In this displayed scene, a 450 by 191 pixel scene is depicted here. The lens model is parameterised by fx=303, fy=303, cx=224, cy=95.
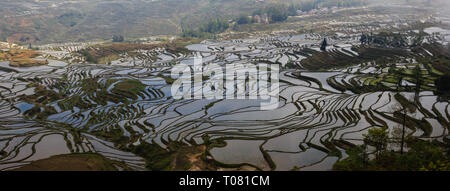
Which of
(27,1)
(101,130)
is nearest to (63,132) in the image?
(101,130)

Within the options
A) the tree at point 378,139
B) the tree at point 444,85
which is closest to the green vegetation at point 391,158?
the tree at point 378,139

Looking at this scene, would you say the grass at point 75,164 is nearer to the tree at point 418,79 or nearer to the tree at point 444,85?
the tree at point 418,79

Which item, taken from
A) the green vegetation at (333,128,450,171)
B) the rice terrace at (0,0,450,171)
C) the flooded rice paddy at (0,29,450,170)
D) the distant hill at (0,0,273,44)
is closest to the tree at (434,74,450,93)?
the rice terrace at (0,0,450,171)

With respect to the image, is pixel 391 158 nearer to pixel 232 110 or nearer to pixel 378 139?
pixel 378 139

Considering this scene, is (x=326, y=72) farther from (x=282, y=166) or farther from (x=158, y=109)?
(x=282, y=166)

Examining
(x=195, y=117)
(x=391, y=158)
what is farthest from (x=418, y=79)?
(x=195, y=117)

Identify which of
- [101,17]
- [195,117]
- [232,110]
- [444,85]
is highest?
[101,17]

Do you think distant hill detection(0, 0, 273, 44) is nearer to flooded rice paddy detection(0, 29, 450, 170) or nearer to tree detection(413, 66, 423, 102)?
flooded rice paddy detection(0, 29, 450, 170)

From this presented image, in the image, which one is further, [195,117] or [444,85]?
[444,85]

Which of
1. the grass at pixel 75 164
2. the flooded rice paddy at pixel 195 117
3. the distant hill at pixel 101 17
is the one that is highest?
the distant hill at pixel 101 17
